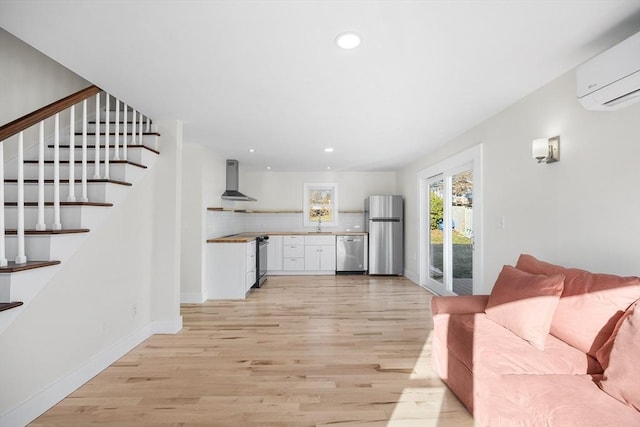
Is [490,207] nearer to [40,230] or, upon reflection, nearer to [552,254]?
[552,254]

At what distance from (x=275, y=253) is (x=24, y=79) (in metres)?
4.65

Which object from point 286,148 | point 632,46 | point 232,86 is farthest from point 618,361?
point 286,148

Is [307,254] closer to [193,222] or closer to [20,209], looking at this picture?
[193,222]

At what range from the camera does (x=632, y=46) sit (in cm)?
160

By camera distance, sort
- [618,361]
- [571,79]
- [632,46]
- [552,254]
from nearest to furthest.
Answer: [618,361]
[632,46]
[571,79]
[552,254]

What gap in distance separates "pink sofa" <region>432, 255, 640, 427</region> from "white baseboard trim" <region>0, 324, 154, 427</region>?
276cm

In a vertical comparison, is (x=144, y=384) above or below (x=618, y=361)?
below

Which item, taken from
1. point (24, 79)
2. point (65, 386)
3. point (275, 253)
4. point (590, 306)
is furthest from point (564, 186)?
point (275, 253)

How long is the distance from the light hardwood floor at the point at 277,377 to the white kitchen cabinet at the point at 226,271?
0.64m

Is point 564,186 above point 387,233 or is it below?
above

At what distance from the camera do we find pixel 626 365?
4.38ft

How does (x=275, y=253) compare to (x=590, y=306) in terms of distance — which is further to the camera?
(x=275, y=253)

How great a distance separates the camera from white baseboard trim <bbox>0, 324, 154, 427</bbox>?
1.79 m

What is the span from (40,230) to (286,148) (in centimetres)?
319
